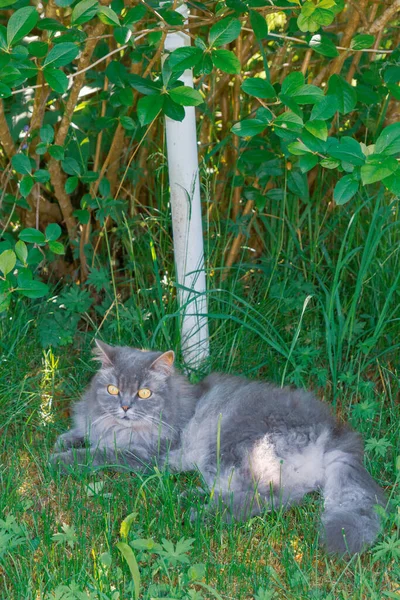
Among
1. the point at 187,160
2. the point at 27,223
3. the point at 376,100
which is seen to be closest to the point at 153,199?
the point at 27,223

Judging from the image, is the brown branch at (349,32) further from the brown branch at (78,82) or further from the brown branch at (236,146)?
the brown branch at (78,82)

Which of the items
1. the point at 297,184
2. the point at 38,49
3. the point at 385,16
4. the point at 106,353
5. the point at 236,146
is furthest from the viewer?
the point at 236,146

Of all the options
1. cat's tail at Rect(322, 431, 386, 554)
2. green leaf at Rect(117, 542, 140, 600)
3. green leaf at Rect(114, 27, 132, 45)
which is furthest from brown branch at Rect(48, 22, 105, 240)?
green leaf at Rect(117, 542, 140, 600)

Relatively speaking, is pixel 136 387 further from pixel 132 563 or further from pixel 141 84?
pixel 141 84

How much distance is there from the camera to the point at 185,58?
2.63m

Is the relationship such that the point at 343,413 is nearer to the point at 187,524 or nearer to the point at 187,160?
the point at 187,524

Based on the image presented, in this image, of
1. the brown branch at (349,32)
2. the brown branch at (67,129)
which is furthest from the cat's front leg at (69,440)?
the brown branch at (349,32)

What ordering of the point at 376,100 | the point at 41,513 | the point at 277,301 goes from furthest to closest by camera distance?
1. the point at 277,301
2. the point at 376,100
3. the point at 41,513

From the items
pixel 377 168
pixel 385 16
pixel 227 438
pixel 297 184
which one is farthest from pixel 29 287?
pixel 385 16

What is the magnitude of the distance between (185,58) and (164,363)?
126 cm

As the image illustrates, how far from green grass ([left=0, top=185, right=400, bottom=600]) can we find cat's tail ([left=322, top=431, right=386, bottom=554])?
0.21 feet

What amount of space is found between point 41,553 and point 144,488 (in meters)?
0.50

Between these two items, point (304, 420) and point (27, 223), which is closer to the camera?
point (304, 420)

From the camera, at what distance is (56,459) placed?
324 cm
